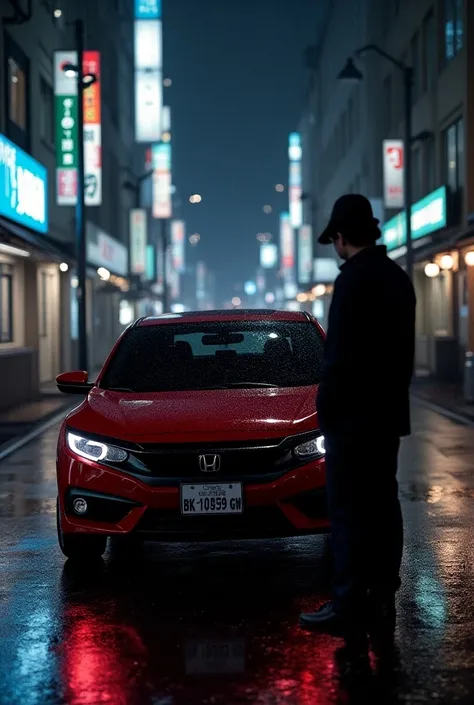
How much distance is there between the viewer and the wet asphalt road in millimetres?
4934

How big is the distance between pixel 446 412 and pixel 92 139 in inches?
694

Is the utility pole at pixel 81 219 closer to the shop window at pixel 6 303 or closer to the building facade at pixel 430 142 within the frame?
the shop window at pixel 6 303

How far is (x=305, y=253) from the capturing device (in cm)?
7931

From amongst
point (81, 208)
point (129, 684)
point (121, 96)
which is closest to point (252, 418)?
point (129, 684)

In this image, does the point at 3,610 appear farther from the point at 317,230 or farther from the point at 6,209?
the point at 317,230

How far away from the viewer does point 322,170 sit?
7712cm

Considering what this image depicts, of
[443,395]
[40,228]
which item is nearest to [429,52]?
[40,228]

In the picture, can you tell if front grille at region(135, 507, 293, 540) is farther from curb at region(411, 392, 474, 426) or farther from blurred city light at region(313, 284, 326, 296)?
blurred city light at region(313, 284, 326, 296)

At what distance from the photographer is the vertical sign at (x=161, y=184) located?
229 ft

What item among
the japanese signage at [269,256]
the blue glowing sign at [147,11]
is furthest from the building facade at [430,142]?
the japanese signage at [269,256]

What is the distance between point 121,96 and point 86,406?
2084 inches

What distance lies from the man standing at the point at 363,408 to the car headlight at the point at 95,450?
1.63m

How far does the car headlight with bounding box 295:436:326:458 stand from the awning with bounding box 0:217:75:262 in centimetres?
1405

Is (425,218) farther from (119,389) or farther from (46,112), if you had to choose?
(119,389)
